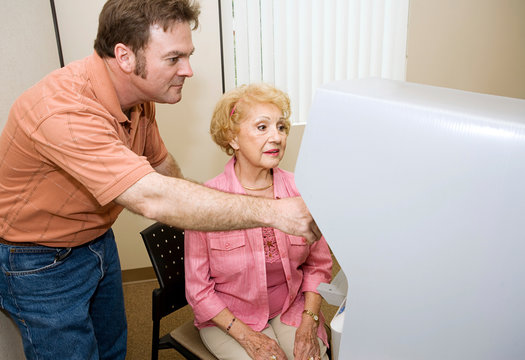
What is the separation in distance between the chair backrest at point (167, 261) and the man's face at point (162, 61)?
518 millimetres

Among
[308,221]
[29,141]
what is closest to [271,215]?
[308,221]

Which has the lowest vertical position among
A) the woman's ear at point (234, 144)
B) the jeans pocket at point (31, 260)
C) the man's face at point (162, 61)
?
the jeans pocket at point (31, 260)

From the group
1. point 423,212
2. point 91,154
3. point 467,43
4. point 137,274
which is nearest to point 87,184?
point 91,154

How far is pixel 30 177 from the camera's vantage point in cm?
111

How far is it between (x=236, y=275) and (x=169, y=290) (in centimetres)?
27

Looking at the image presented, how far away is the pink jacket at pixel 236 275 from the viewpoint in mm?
1419

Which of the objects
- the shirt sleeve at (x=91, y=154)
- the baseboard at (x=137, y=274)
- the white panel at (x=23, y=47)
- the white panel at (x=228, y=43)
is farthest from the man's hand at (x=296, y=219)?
the baseboard at (x=137, y=274)

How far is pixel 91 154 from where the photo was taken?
918mm

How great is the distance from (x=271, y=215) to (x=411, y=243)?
1.10 feet

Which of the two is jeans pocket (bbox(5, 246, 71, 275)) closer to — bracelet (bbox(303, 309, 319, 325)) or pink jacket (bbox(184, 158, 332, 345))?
pink jacket (bbox(184, 158, 332, 345))

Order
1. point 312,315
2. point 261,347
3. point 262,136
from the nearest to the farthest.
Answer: point 261,347 → point 312,315 → point 262,136

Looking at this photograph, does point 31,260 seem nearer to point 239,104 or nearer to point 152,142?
point 152,142

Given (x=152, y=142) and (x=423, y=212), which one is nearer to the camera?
(x=423, y=212)

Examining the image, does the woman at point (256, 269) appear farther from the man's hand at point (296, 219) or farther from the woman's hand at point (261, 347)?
the man's hand at point (296, 219)
